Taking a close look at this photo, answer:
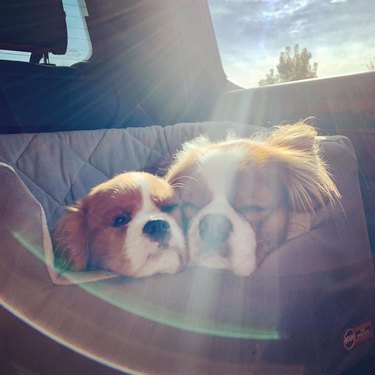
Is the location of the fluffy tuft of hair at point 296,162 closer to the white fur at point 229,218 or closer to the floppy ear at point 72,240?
the white fur at point 229,218

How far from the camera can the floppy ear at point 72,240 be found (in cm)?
139

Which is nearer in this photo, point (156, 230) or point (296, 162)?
point (156, 230)

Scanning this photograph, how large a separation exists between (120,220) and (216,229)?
1.18ft

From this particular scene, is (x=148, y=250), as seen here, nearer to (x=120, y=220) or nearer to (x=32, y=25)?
(x=120, y=220)

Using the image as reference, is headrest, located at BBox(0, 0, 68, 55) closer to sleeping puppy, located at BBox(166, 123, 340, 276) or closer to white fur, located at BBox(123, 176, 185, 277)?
sleeping puppy, located at BBox(166, 123, 340, 276)

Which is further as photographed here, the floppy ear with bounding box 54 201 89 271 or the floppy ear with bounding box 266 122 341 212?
the floppy ear with bounding box 266 122 341 212

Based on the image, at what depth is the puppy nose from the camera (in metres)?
1.43

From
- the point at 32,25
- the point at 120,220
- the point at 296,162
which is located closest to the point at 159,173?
the point at 120,220

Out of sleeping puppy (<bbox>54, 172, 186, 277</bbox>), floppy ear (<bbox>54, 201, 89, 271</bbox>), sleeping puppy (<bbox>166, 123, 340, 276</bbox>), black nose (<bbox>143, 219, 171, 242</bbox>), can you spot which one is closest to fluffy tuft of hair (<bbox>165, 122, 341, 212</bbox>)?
sleeping puppy (<bbox>166, 123, 340, 276</bbox>)

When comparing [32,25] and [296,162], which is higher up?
[32,25]

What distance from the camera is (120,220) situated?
1.52 metres

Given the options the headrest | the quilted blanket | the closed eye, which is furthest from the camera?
the headrest

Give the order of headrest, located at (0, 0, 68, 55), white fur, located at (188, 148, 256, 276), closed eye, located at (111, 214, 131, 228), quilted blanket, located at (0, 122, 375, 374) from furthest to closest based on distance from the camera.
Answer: headrest, located at (0, 0, 68, 55) → closed eye, located at (111, 214, 131, 228) → white fur, located at (188, 148, 256, 276) → quilted blanket, located at (0, 122, 375, 374)

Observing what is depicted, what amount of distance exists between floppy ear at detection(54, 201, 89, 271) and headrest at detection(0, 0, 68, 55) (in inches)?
40.8
